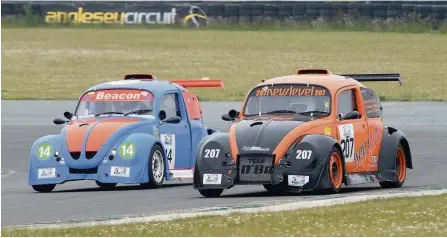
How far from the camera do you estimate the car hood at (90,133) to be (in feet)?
57.8

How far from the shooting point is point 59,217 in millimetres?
13938

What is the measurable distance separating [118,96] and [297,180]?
4221 millimetres

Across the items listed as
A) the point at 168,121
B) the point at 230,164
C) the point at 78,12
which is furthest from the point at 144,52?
the point at 230,164

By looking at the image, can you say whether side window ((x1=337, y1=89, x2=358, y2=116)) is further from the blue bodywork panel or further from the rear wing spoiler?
the rear wing spoiler

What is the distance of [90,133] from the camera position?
1777cm

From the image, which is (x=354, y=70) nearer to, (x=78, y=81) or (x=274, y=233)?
(x=78, y=81)

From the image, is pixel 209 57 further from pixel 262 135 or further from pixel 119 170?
pixel 262 135

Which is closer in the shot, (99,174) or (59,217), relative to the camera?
(59,217)

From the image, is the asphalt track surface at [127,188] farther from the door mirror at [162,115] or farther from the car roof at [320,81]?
the car roof at [320,81]

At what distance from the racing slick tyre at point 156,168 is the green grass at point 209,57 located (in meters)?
16.3

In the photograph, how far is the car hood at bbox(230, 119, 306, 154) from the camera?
15641 mm

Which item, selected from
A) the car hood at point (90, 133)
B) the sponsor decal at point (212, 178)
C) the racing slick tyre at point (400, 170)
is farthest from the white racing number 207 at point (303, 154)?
the car hood at point (90, 133)

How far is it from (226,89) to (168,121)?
60.6ft

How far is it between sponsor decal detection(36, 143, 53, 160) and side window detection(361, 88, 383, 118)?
403 centimetres
